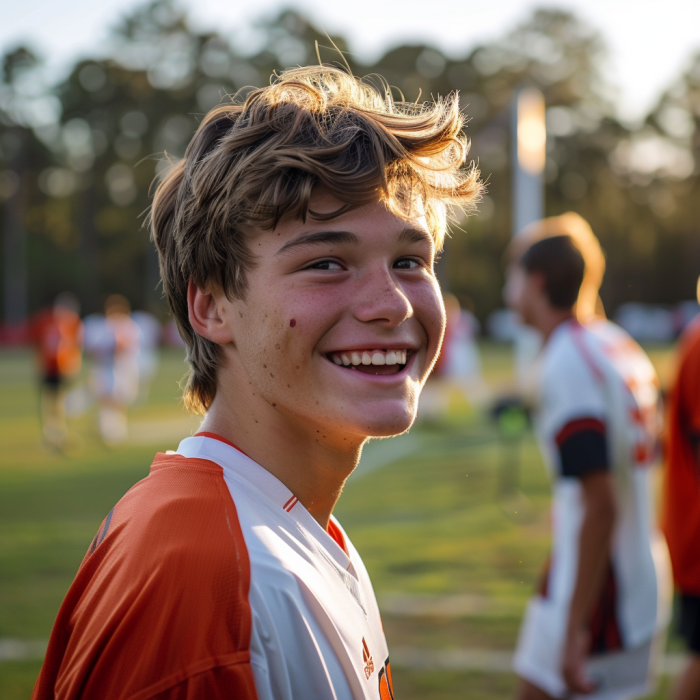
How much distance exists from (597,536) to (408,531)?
473 centimetres

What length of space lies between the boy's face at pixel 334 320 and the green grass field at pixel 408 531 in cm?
332

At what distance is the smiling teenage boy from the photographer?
3.51 feet

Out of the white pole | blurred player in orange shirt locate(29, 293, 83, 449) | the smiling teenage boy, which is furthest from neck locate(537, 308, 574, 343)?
blurred player in orange shirt locate(29, 293, 83, 449)

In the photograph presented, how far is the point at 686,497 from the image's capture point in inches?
140

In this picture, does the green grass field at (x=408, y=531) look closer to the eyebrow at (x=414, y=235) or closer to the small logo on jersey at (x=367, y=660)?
the small logo on jersey at (x=367, y=660)

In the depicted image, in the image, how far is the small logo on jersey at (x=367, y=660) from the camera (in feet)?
4.25

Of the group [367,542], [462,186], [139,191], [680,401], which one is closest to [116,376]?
[367,542]

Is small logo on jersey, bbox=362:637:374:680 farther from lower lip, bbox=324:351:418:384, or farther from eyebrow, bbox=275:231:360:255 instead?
eyebrow, bbox=275:231:360:255

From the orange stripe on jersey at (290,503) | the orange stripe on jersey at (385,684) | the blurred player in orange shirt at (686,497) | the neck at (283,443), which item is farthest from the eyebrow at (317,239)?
the blurred player in orange shirt at (686,497)

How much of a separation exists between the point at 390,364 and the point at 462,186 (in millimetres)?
455

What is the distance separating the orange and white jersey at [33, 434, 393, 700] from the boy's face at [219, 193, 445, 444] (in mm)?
161

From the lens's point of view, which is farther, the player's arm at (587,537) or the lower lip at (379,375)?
the player's arm at (587,537)

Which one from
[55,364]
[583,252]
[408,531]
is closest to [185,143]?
[55,364]

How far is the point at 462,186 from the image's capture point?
1.64 m
